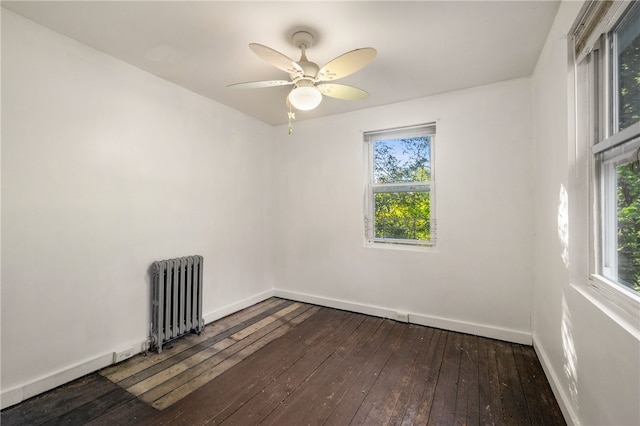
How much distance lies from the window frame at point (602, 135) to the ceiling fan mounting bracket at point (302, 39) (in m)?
1.54

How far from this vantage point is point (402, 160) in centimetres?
332

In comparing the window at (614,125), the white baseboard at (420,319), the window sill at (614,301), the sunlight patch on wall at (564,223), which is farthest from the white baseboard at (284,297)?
the window at (614,125)

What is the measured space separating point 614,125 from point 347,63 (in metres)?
1.42

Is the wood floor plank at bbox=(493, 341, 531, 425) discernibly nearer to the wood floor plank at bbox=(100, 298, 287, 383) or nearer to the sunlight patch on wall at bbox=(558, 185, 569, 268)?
the sunlight patch on wall at bbox=(558, 185, 569, 268)

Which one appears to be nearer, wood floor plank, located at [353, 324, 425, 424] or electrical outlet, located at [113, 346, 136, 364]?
wood floor plank, located at [353, 324, 425, 424]

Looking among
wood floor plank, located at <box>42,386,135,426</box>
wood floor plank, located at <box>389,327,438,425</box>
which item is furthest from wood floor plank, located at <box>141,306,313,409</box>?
wood floor plank, located at <box>389,327,438,425</box>

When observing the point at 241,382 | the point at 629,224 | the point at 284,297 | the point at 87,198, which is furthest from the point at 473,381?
the point at 87,198

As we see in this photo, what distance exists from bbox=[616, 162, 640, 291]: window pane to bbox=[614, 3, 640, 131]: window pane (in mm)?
220

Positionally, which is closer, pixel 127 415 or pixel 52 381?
pixel 127 415

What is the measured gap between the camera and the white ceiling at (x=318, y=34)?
1.74 meters

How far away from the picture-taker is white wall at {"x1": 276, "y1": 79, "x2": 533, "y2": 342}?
8.71 ft

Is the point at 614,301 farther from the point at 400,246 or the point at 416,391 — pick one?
the point at 400,246

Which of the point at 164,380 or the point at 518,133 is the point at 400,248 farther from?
→ the point at 164,380

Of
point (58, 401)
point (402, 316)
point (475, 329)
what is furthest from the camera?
point (402, 316)
